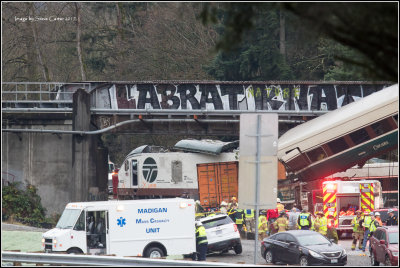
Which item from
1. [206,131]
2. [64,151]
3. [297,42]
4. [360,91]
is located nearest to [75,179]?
[64,151]

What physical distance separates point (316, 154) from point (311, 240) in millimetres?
8545

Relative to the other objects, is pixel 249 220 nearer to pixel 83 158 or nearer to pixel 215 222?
pixel 215 222

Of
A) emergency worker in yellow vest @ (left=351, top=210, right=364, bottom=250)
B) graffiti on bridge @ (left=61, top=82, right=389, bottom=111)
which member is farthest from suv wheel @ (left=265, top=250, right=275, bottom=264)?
graffiti on bridge @ (left=61, top=82, right=389, bottom=111)

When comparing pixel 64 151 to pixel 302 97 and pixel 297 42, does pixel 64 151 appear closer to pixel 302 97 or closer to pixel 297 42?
pixel 302 97

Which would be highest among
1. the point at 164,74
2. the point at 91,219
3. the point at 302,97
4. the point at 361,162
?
the point at 164,74

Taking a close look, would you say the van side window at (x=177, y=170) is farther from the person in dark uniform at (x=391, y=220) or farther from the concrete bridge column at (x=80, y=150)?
the person in dark uniform at (x=391, y=220)

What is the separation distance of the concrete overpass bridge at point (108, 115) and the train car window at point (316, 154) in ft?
15.5

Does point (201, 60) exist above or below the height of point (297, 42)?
above

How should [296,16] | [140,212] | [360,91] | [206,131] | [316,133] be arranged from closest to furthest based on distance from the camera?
[296,16]
[140,212]
[316,133]
[360,91]
[206,131]

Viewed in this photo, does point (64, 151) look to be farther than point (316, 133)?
Yes

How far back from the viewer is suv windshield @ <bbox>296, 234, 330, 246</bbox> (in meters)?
23.3

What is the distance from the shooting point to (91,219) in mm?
24031

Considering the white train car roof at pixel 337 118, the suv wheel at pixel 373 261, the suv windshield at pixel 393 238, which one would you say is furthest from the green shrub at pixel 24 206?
the suv windshield at pixel 393 238

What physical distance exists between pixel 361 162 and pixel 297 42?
2370cm
